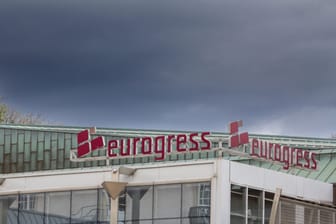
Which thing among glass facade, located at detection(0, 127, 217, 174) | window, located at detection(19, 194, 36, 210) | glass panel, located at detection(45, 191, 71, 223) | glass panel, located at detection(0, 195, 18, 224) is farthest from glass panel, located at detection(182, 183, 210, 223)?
glass facade, located at detection(0, 127, 217, 174)

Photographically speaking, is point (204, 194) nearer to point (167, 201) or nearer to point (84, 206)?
point (167, 201)

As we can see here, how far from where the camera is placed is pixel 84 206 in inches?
1628

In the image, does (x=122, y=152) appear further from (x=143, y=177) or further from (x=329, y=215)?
(x=329, y=215)

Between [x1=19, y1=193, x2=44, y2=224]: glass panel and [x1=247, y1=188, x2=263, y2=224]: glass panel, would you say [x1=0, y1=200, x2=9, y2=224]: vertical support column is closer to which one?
[x1=19, y1=193, x2=44, y2=224]: glass panel

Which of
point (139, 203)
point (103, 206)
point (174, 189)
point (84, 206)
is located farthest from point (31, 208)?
point (174, 189)

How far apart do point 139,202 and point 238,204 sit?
4341 mm

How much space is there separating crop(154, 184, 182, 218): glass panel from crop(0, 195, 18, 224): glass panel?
26.0 ft

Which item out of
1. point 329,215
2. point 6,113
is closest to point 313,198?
point 329,215

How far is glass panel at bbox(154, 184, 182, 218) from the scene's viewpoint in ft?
127

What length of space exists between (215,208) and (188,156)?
20014 mm

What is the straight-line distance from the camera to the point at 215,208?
37.6m

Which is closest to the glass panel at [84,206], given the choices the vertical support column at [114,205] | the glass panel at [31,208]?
the vertical support column at [114,205]

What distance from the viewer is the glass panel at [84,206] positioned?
134 feet

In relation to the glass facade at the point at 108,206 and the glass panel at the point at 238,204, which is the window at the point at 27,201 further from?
→ the glass panel at the point at 238,204
